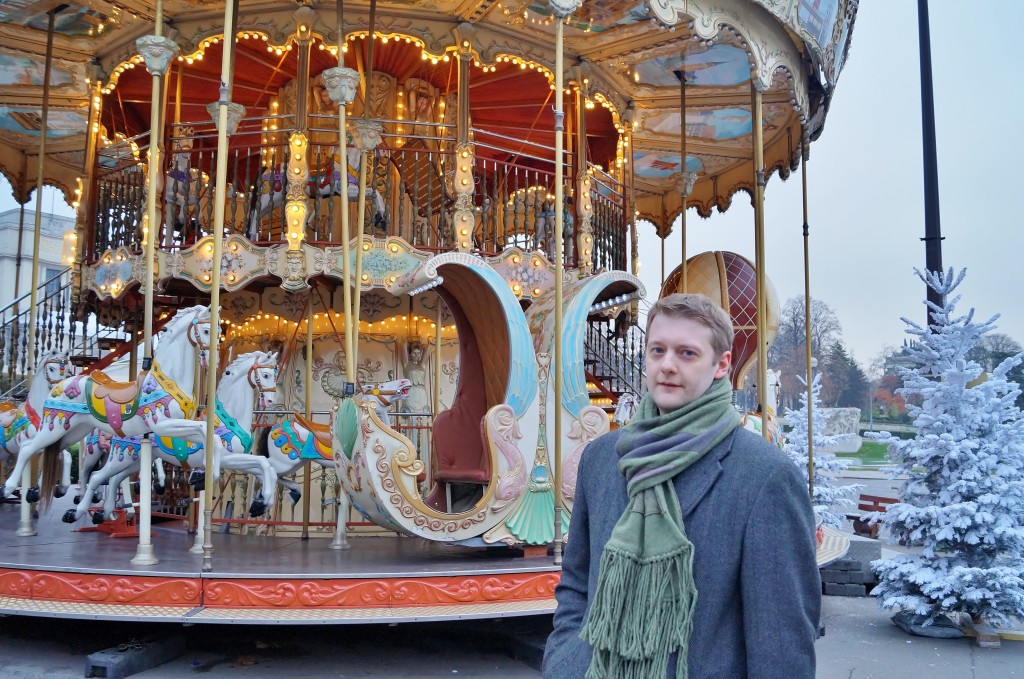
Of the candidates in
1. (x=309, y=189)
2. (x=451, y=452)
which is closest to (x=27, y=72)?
(x=309, y=189)

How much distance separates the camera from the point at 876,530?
15.0m

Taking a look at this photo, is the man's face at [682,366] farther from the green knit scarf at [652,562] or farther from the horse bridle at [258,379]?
the horse bridle at [258,379]

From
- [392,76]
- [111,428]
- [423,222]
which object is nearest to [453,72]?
[392,76]

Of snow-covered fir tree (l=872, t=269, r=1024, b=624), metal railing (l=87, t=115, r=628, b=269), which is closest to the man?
snow-covered fir tree (l=872, t=269, r=1024, b=624)

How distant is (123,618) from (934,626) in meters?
7.30

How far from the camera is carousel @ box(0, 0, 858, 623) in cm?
752

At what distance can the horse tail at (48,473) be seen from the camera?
9.40 meters

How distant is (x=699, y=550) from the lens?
2.02 meters

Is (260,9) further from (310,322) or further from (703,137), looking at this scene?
(703,137)

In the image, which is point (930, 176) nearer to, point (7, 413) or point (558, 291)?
point (558, 291)

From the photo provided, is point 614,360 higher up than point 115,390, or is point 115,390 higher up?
point 614,360

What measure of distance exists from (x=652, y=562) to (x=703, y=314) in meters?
0.62

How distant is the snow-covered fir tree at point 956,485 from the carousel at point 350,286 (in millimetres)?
1683

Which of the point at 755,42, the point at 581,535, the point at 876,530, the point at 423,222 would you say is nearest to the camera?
the point at 581,535
